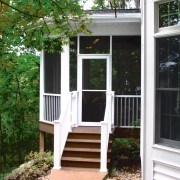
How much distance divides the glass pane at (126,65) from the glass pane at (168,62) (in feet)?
17.8

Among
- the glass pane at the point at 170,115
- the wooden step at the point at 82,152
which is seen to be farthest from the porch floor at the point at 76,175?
the glass pane at the point at 170,115

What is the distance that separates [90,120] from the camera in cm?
1109

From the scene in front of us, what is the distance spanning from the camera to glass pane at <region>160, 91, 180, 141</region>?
5195 millimetres

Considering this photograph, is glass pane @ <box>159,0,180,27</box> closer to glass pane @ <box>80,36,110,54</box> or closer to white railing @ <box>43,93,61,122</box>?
glass pane @ <box>80,36,110,54</box>

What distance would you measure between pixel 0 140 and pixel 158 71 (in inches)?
630

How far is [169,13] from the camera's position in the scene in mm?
5375

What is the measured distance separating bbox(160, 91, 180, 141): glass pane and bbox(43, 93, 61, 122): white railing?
20.2 ft

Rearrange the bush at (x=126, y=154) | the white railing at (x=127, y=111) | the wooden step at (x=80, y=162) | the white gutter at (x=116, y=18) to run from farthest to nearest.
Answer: the white railing at (x=127, y=111) < the bush at (x=126, y=154) < the white gutter at (x=116, y=18) < the wooden step at (x=80, y=162)

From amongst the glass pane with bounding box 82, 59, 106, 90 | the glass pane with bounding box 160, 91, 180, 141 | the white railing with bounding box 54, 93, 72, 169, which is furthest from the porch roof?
the glass pane with bounding box 160, 91, 180, 141

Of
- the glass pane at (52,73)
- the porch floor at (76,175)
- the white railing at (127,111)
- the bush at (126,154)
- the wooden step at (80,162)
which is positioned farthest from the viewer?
the glass pane at (52,73)

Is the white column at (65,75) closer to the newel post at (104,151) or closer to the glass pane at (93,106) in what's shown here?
→ the glass pane at (93,106)

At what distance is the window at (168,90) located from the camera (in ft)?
17.1

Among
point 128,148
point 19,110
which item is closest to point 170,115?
point 128,148

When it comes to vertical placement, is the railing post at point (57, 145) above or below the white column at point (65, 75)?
below
